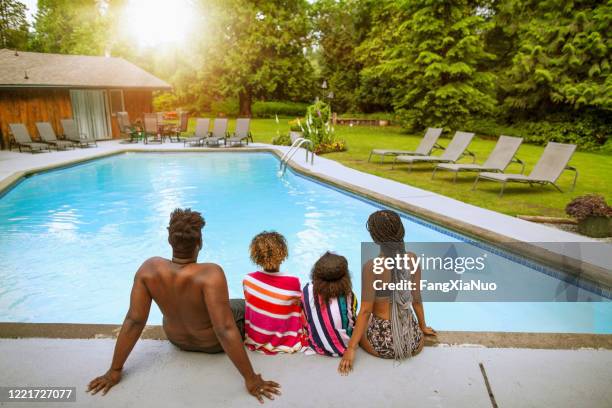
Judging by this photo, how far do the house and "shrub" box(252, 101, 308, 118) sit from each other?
13279mm

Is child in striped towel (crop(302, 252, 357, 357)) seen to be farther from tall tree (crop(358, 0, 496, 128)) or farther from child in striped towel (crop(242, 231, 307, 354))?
tall tree (crop(358, 0, 496, 128))

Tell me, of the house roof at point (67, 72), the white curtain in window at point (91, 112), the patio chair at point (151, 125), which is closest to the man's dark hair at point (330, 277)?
the house roof at point (67, 72)

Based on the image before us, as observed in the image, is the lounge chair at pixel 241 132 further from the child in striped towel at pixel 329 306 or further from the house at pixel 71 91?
the child in striped towel at pixel 329 306

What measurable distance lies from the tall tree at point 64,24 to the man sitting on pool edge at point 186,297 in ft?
151

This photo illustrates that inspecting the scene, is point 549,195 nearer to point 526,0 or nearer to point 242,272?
point 242,272

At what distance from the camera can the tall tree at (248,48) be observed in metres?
30.5

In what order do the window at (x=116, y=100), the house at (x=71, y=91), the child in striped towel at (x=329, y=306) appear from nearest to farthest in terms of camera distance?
the child in striped towel at (x=329, y=306), the house at (x=71, y=91), the window at (x=116, y=100)

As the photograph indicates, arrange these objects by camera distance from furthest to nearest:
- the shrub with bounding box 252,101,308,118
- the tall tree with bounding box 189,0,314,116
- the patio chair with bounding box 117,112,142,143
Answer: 1. the shrub with bounding box 252,101,308,118
2. the tall tree with bounding box 189,0,314,116
3. the patio chair with bounding box 117,112,142,143

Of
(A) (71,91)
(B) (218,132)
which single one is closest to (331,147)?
(B) (218,132)

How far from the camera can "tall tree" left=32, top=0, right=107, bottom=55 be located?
1735 inches

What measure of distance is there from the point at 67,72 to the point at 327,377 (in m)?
18.7

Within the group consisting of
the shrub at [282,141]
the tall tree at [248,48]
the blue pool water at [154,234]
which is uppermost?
the tall tree at [248,48]

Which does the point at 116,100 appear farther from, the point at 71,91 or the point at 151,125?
the point at 151,125

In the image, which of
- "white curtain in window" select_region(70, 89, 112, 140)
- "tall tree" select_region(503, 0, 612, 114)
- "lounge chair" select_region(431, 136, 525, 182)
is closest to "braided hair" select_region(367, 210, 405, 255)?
"lounge chair" select_region(431, 136, 525, 182)
